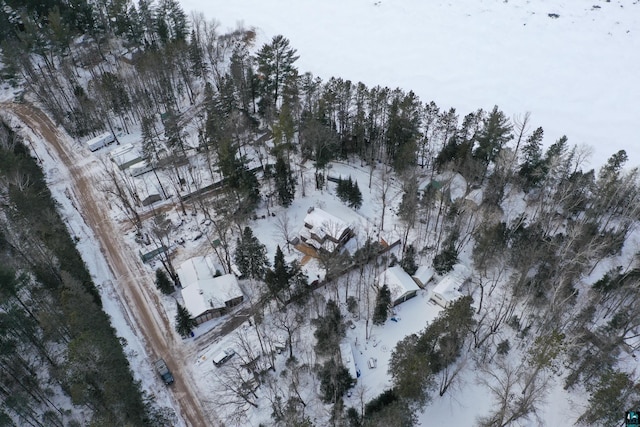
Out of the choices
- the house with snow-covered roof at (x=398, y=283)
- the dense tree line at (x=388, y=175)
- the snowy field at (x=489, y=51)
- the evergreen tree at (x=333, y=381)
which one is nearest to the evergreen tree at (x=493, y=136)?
the dense tree line at (x=388, y=175)

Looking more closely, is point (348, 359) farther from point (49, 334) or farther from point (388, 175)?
point (388, 175)

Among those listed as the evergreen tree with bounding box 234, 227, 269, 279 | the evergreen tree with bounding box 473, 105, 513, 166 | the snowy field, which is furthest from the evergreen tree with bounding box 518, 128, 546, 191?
the evergreen tree with bounding box 234, 227, 269, 279

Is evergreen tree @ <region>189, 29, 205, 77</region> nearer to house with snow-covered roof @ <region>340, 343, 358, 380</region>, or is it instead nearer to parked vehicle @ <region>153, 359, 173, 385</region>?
parked vehicle @ <region>153, 359, 173, 385</region>

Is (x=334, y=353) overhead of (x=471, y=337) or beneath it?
overhead

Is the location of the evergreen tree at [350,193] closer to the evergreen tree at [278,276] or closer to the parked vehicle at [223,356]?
the evergreen tree at [278,276]

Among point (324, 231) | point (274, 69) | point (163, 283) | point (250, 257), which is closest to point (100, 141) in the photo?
point (274, 69)

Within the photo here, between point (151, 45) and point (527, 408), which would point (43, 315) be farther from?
point (151, 45)

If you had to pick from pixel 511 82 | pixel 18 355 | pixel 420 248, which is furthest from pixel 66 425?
pixel 511 82
